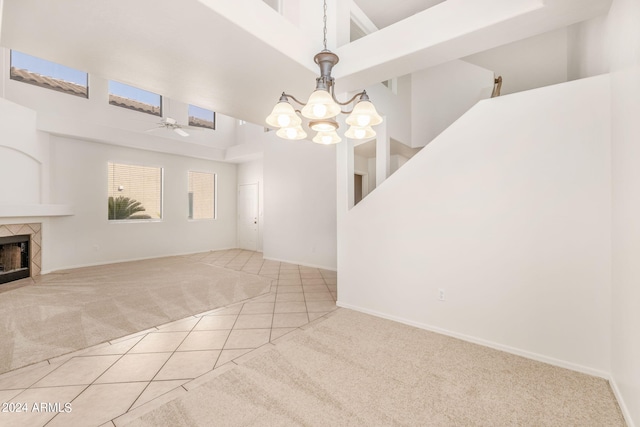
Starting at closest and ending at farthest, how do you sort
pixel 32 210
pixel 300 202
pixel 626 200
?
pixel 626 200 → pixel 32 210 → pixel 300 202

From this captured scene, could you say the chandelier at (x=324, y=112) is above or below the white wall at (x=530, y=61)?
below

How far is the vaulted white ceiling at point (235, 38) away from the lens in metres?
1.87

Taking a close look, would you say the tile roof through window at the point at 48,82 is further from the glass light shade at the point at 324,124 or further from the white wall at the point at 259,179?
the glass light shade at the point at 324,124

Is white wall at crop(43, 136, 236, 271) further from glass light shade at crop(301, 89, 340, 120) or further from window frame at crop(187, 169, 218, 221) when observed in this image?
glass light shade at crop(301, 89, 340, 120)

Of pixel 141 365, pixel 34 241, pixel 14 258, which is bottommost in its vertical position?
pixel 141 365

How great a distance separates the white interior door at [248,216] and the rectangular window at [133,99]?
10.3 ft

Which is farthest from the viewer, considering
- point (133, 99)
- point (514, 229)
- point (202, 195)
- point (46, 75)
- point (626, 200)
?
point (202, 195)

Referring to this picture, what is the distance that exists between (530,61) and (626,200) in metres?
3.50

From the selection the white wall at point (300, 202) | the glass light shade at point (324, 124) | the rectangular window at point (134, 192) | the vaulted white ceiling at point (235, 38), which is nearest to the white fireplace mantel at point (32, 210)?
the rectangular window at point (134, 192)

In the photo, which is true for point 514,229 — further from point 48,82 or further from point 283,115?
point 48,82

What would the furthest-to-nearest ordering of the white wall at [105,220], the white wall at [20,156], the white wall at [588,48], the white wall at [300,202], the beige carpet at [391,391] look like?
1. the white wall at [300,202]
2. the white wall at [105,220]
3. the white wall at [20,156]
4. the white wall at [588,48]
5. the beige carpet at [391,391]

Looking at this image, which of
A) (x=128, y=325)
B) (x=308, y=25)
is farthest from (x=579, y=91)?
(x=128, y=325)

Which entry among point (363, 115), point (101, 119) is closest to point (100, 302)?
point (363, 115)

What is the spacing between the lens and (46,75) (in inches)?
216
